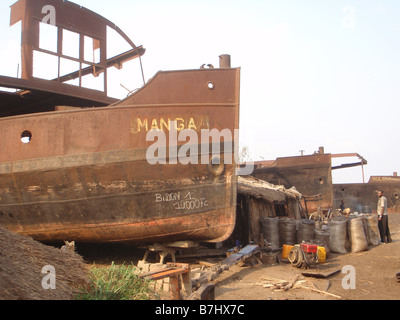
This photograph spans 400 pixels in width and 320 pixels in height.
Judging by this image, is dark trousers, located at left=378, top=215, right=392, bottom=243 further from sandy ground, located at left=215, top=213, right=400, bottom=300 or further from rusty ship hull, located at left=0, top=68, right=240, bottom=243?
rusty ship hull, located at left=0, top=68, right=240, bottom=243

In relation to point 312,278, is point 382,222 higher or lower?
higher

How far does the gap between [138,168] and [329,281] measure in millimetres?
3898

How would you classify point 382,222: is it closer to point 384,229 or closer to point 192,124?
point 384,229

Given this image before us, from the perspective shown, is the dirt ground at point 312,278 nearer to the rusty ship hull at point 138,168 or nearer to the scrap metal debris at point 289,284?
the scrap metal debris at point 289,284

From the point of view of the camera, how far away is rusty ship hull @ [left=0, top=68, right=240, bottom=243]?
662 cm

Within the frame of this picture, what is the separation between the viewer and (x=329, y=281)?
596 centimetres

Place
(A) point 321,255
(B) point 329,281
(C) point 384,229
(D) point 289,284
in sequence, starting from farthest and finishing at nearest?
(C) point 384,229
(A) point 321,255
(B) point 329,281
(D) point 289,284

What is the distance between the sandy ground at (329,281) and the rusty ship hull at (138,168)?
3.36ft

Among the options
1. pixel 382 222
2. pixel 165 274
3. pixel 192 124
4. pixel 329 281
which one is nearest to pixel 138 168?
pixel 192 124

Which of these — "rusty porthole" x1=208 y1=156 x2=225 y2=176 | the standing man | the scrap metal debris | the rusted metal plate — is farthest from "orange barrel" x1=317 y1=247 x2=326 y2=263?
the rusted metal plate

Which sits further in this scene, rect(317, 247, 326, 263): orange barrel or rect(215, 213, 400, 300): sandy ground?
rect(317, 247, 326, 263): orange barrel

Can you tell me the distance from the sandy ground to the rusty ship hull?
40.3 inches

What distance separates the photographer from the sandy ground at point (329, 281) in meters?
5.10
